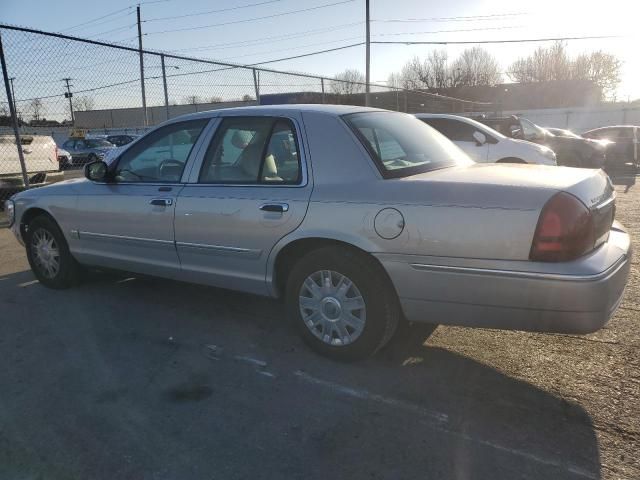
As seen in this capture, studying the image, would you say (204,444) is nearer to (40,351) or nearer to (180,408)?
(180,408)

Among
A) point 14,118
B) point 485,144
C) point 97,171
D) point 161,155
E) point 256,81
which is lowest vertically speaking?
point 485,144

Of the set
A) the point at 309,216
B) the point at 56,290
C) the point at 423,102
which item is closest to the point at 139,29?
the point at 423,102

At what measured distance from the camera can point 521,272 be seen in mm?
2826

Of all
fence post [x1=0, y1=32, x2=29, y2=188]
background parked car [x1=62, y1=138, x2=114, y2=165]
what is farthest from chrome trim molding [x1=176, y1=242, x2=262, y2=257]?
background parked car [x1=62, y1=138, x2=114, y2=165]

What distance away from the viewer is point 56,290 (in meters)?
5.25

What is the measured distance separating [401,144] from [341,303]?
4.07 ft

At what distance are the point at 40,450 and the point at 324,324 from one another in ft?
5.68

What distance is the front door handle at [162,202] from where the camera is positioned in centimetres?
414

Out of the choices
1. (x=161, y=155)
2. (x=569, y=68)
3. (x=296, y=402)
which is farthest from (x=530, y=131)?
(x=569, y=68)

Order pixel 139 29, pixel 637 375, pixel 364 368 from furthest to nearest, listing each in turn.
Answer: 1. pixel 139 29
2. pixel 364 368
3. pixel 637 375

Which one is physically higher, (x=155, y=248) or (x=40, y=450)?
(x=155, y=248)

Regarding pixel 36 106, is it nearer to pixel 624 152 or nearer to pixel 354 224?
pixel 354 224

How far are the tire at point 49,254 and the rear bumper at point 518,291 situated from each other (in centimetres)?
338

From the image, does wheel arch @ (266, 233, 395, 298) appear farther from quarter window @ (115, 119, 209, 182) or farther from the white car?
the white car
